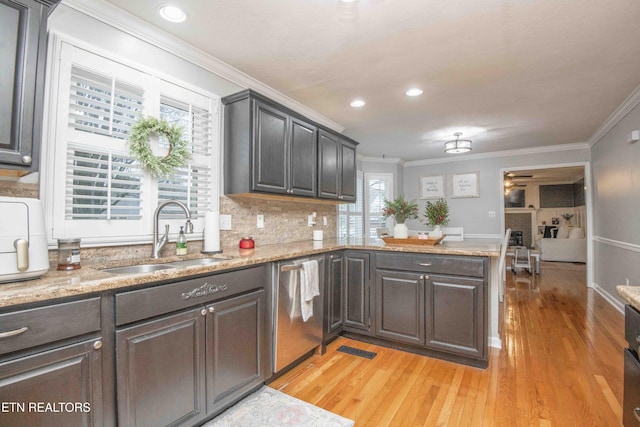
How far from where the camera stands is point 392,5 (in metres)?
1.86

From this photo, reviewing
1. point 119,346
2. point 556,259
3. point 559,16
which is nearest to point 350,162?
point 559,16

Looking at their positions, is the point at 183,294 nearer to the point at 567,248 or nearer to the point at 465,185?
the point at 465,185

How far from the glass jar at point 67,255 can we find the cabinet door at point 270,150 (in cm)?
120

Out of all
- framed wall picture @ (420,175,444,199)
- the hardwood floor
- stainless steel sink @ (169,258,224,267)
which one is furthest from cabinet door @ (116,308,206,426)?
framed wall picture @ (420,175,444,199)

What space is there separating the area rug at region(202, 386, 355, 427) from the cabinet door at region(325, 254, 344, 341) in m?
0.83

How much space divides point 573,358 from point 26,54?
156 inches

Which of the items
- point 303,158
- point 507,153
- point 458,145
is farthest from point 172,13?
point 507,153

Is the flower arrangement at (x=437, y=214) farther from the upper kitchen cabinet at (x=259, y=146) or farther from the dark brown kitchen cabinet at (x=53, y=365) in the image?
the dark brown kitchen cabinet at (x=53, y=365)

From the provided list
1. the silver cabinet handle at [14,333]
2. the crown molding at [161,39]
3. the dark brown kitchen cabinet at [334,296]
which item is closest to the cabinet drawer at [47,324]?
the silver cabinet handle at [14,333]

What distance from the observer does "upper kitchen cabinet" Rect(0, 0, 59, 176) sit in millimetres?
1233

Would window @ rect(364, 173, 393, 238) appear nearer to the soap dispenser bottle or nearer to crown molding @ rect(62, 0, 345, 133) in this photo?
crown molding @ rect(62, 0, 345, 133)

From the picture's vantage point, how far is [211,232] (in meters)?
2.33

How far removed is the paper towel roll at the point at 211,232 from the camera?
232 cm

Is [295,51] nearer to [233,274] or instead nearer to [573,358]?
[233,274]
